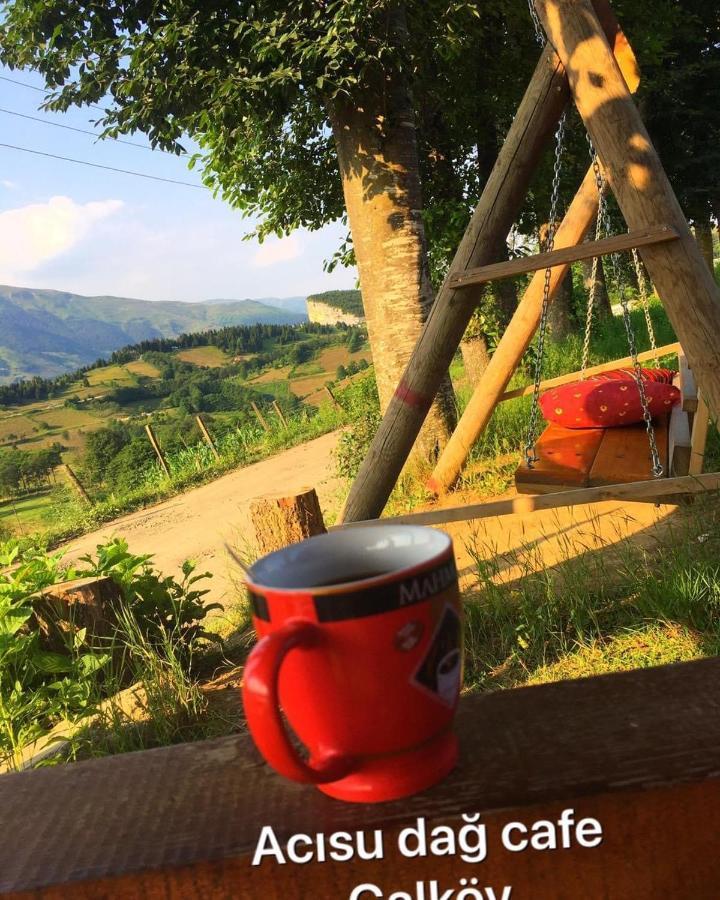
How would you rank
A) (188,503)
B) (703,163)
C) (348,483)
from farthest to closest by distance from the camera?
(703,163)
(188,503)
(348,483)

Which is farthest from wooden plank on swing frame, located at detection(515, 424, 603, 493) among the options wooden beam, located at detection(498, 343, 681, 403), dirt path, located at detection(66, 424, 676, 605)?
wooden beam, located at detection(498, 343, 681, 403)

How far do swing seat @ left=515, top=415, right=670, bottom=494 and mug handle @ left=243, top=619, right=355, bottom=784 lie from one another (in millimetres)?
3214

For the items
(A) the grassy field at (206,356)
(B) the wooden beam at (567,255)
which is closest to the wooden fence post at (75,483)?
(B) the wooden beam at (567,255)

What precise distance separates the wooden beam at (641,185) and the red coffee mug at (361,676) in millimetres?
2660

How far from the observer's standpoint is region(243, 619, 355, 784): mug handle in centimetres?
61

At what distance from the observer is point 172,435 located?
2962cm

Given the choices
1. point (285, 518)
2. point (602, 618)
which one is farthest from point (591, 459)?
point (285, 518)

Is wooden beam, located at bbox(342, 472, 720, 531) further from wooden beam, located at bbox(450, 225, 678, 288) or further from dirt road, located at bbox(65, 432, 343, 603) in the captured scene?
dirt road, located at bbox(65, 432, 343, 603)

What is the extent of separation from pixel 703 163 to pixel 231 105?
1399 cm

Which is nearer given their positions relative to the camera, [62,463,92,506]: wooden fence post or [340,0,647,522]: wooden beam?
[340,0,647,522]: wooden beam

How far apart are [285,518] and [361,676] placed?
2.57m

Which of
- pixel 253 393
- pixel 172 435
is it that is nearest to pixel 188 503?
pixel 172 435

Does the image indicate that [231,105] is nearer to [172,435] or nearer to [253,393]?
[172,435]

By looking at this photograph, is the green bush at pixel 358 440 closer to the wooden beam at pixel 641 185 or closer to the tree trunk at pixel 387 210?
the tree trunk at pixel 387 210
